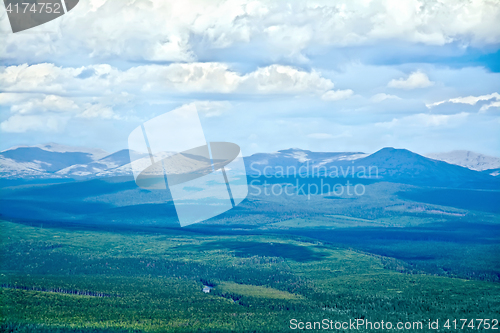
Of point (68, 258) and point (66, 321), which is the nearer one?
point (66, 321)

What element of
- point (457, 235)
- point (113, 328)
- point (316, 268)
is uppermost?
point (113, 328)

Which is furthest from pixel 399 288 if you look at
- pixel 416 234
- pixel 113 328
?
pixel 416 234

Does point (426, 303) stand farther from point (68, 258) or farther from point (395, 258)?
point (68, 258)

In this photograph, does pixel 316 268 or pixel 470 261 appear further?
pixel 470 261

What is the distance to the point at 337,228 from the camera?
19512 centimetres

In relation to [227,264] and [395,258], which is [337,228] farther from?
[227,264]

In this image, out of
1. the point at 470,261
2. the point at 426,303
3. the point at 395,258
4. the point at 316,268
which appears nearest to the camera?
the point at 426,303

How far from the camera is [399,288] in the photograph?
305 ft

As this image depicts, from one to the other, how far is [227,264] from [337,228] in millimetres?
82757

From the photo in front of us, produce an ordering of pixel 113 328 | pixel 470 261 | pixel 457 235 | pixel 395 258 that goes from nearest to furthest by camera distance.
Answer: pixel 113 328, pixel 470 261, pixel 395 258, pixel 457 235

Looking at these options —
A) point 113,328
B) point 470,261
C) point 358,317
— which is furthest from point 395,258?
point 113,328


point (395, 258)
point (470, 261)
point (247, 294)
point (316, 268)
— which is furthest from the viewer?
point (395, 258)

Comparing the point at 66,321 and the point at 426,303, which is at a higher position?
the point at 66,321

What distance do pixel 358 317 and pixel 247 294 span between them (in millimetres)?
20855
